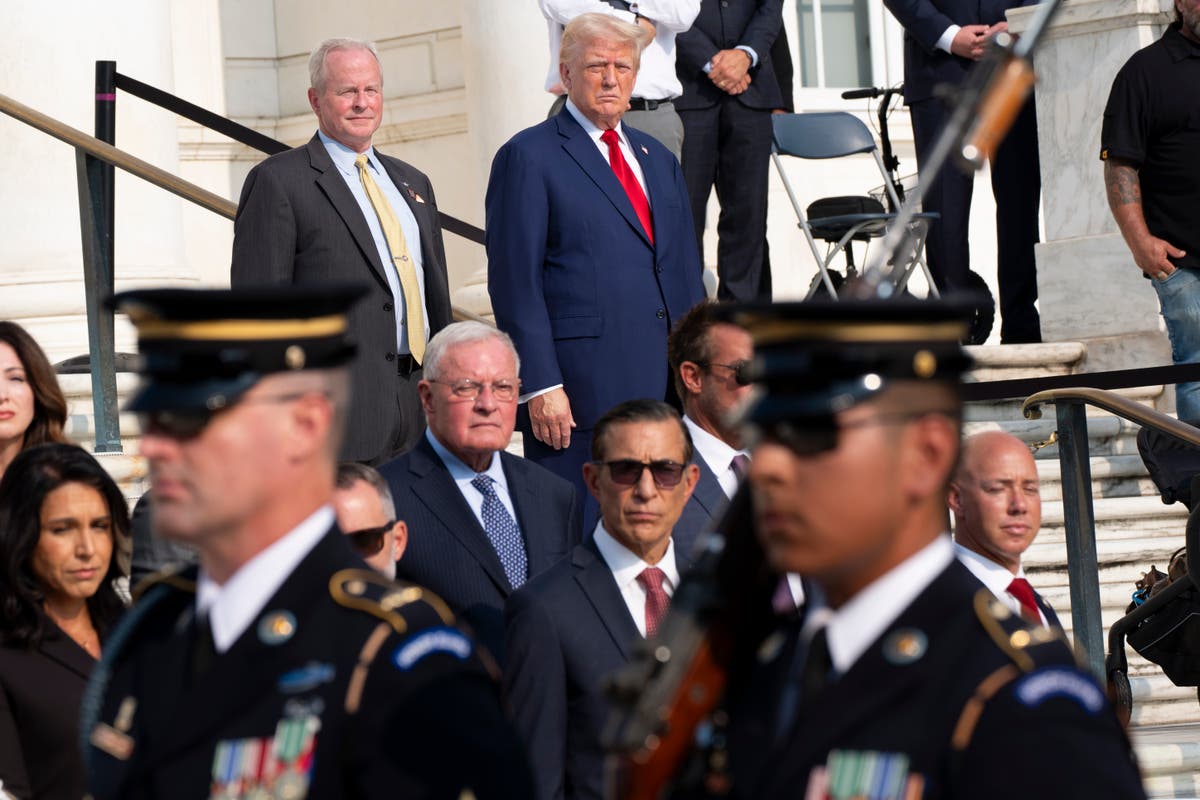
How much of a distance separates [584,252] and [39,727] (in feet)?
8.43

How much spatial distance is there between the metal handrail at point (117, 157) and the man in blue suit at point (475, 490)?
2.15m

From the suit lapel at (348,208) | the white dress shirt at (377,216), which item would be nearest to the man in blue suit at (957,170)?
the white dress shirt at (377,216)

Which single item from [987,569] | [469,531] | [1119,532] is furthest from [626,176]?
[1119,532]

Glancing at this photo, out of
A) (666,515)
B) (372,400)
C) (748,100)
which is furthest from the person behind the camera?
(748,100)

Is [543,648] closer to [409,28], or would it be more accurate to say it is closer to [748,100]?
[748,100]

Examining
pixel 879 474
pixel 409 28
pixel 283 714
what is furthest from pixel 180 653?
pixel 409 28

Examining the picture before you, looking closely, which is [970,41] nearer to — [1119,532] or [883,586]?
[1119,532]

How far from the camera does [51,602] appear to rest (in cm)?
456

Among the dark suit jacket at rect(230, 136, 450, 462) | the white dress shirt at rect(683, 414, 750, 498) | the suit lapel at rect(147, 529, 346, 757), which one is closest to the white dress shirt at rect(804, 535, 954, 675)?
the suit lapel at rect(147, 529, 346, 757)

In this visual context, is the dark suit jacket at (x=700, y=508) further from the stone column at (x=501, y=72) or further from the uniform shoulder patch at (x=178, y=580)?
the stone column at (x=501, y=72)

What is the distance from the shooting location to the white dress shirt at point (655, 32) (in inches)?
297

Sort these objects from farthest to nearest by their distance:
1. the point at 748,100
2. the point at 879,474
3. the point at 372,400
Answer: the point at 748,100
the point at 372,400
the point at 879,474

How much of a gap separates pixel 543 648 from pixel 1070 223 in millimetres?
5853

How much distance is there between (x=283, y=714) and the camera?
2.43 m
